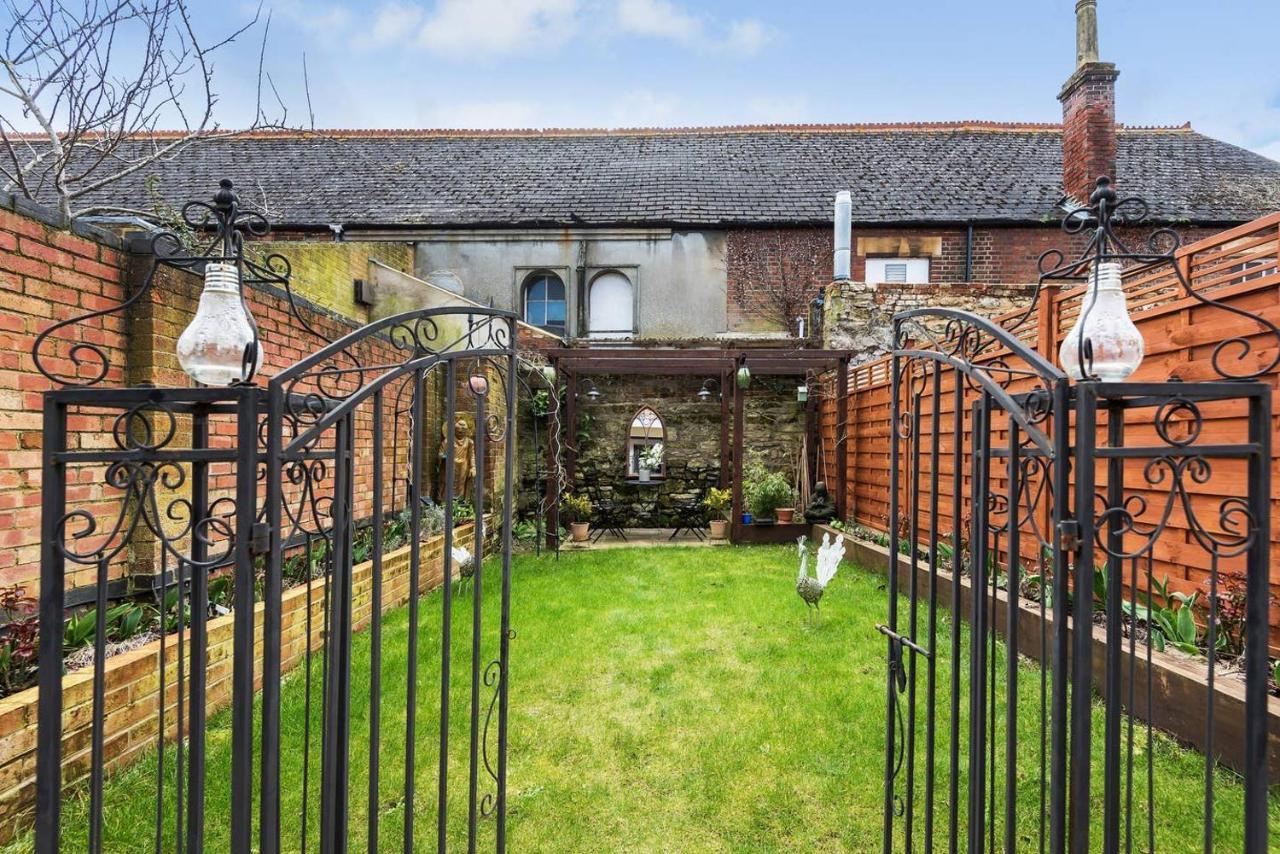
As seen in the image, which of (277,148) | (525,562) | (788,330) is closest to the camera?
(525,562)

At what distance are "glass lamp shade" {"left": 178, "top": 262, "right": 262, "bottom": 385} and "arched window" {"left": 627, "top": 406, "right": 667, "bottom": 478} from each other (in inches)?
366

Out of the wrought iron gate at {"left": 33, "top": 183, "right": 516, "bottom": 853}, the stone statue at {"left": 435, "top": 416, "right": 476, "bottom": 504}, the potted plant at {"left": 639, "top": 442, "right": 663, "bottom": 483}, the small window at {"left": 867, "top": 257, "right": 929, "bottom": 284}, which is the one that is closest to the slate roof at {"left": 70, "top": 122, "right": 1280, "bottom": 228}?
the small window at {"left": 867, "top": 257, "right": 929, "bottom": 284}

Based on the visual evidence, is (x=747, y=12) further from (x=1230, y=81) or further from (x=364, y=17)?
(x=1230, y=81)

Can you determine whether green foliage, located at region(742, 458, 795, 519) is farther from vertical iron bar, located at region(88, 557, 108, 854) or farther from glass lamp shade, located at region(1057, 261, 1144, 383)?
vertical iron bar, located at region(88, 557, 108, 854)

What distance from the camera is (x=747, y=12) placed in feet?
34.3

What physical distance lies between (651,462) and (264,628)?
937 cm

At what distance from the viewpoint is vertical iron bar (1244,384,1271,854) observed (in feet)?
5.08

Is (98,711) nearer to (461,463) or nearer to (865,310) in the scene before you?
(461,463)

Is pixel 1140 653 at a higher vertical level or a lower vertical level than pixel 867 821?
higher

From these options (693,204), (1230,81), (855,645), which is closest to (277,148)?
(693,204)

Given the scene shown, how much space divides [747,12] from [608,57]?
3.30 meters

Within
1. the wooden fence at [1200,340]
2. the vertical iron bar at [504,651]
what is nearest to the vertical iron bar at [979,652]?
the wooden fence at [1200,340]

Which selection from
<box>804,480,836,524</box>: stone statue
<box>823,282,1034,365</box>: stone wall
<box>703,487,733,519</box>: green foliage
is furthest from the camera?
<box>823,282,1034,365</box>: stone wall

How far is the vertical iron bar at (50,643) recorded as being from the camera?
1.54m
